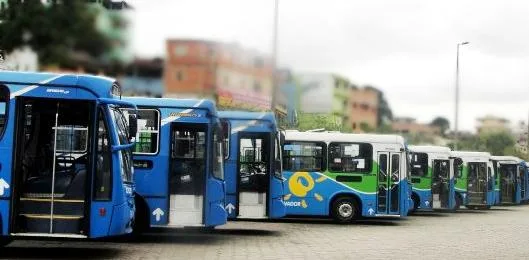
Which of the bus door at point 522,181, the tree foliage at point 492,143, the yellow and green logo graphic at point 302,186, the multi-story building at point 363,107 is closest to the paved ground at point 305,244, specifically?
the yellow and green logo graphic at point 302,186

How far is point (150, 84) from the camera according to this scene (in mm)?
7926

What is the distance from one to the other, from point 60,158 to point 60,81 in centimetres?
114

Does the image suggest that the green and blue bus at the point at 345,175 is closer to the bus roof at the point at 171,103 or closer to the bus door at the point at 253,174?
the bus door at the point at 253,174

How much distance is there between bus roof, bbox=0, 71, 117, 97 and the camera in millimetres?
11758

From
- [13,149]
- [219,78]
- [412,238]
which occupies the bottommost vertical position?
[412,238]

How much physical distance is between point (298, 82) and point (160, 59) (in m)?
4.49

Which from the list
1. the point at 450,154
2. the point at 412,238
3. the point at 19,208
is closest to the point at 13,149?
the point at 19,208

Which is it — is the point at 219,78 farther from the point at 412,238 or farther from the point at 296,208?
the point at 296,208

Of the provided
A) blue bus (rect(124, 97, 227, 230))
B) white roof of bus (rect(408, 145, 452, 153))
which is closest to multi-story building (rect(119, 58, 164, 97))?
blue bus (rect(124, 97, 227, 230))

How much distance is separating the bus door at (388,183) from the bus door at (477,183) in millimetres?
9848

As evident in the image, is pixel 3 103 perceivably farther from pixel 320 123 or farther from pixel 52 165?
pixel 320 123

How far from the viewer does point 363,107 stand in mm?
18062

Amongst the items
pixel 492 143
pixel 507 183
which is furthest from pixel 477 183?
pixel 492 143

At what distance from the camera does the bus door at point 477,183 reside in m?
31.3
